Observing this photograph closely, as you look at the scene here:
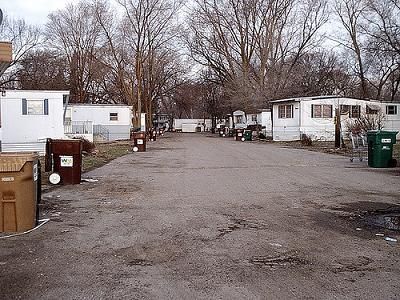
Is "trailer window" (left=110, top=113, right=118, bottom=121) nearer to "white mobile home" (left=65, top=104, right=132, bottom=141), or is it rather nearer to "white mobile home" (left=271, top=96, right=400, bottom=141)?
"white mobile home" (left=65, top=104, right=132, bottom=141)

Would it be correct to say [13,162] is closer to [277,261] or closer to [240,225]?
[240,225]

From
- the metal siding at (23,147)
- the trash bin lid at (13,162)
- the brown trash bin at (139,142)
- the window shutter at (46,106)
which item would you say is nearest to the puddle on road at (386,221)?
the trash bin lid at (13,162)

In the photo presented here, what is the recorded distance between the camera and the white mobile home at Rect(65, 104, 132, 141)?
42.0 meters

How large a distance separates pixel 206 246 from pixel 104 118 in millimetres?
38835

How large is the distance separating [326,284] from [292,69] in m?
48.6

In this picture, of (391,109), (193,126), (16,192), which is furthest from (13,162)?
(193,126)

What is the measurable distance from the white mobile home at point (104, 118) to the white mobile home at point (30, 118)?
15226mm

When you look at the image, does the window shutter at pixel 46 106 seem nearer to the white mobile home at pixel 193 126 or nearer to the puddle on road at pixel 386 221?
the puddle on road at pixel 386 221

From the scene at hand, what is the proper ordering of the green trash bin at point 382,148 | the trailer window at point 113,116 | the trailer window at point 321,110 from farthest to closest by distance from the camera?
the trailer window at point 113,116 → the trailer window at point 321,110 → the green trash bin at point 382,148

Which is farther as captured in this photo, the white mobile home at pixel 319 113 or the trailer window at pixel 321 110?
the trailer window at pixel 321 110

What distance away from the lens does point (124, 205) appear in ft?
32.9

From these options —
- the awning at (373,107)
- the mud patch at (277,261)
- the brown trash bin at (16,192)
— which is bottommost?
the mud patch at (277,261)

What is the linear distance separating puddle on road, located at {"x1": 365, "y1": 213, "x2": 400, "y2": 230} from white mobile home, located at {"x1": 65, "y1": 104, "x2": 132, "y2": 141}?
33866 millimetres

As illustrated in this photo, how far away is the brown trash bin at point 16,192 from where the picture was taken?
7.34 meters
